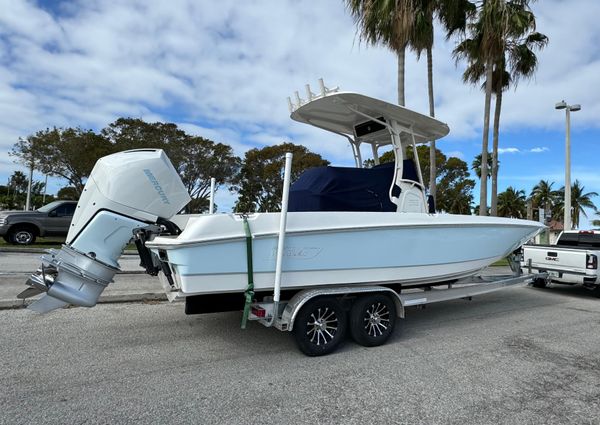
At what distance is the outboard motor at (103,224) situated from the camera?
4137 mm

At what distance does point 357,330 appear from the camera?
4730 mm

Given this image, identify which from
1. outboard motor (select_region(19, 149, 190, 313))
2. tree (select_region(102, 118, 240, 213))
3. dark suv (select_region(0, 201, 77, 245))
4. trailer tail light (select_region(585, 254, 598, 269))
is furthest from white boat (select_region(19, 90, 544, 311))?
tree (select_region(102, 118, 240, 213))

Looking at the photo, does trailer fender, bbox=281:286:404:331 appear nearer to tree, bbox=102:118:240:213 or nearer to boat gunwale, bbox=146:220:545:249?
boat gunwale, bbox=146:220:545:249

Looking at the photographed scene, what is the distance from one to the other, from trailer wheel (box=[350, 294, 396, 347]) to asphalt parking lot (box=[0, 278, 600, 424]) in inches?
6.1

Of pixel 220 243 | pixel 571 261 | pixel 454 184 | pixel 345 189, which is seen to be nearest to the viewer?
pixel 220 243

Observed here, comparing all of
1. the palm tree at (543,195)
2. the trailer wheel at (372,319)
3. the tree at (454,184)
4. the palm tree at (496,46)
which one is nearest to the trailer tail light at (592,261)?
the trailer wheel at (372,319)

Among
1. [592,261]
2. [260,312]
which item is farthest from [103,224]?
[592,261]

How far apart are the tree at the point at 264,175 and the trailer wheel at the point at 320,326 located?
25747 mm

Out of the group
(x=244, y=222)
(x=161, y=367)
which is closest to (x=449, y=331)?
(x=244, y=222)

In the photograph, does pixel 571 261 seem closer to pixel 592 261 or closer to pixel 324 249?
pixel 592 261

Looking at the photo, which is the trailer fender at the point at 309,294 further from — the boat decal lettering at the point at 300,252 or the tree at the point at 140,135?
the tree at the point at 140,135

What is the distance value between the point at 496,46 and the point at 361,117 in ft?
44.6

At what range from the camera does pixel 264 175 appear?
3083 centimetres

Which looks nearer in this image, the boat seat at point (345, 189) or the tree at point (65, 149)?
the boat seat at point (345, 189)
